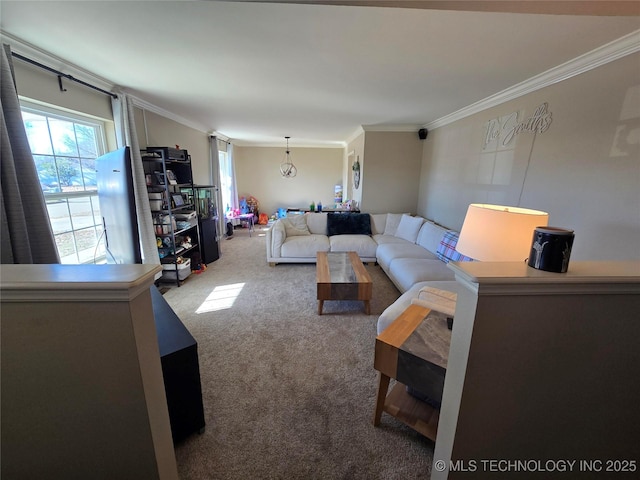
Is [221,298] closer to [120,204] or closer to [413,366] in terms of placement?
[120,204]

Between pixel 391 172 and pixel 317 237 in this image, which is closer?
pixel 317 237

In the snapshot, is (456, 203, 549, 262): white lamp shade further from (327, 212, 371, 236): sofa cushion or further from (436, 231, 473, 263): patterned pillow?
(327, 212, 371, 236): sofa cushion

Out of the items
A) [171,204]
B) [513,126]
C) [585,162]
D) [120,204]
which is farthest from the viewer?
[171,204]

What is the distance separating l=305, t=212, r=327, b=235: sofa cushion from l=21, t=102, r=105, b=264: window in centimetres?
286

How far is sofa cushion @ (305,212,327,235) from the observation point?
457 cm

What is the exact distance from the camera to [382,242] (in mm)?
4090

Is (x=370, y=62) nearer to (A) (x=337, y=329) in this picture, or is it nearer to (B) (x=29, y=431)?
(A) (x=337, y=329)

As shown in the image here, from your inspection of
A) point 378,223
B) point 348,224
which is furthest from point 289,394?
point 378,223

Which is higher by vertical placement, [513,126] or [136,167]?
[513,126]

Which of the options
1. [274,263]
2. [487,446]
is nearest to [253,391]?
[487,446]

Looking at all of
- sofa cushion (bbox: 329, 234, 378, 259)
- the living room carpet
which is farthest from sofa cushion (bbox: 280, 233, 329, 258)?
the living room carpet

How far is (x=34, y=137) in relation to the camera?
1.94 meters

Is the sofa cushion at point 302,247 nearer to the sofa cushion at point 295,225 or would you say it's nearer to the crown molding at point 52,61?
the sofa cushion at point 295,225

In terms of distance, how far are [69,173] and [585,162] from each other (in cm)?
408
